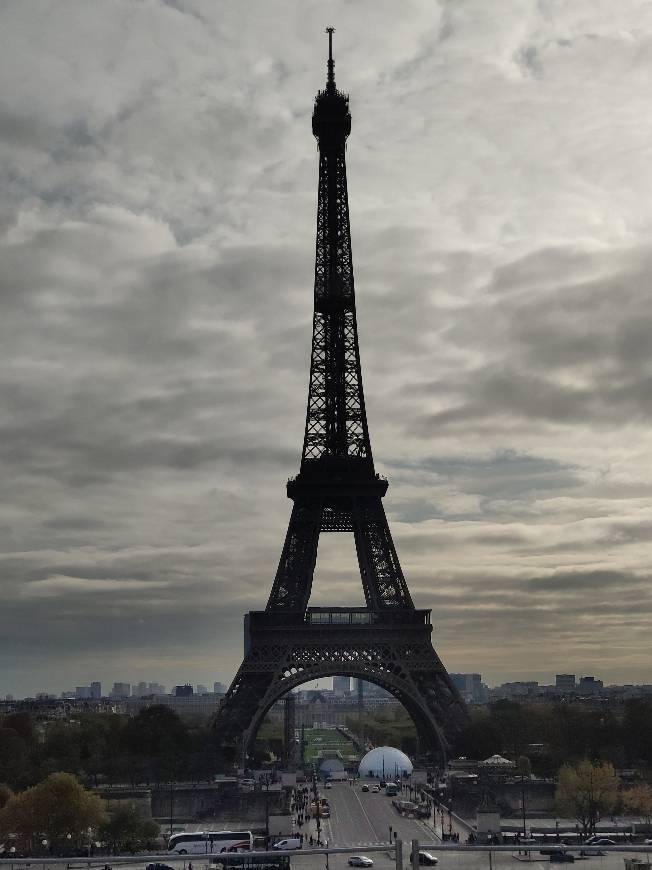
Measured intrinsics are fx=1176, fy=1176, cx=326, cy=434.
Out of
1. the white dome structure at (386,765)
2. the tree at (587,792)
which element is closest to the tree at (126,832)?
the tree at (587,792)

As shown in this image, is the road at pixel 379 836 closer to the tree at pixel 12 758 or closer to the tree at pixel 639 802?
the tree at pixel 639 802

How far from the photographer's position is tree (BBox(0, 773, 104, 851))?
74.0 metres

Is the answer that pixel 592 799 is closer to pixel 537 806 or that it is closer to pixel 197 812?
pixel 537 806

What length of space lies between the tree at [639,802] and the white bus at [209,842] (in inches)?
1210

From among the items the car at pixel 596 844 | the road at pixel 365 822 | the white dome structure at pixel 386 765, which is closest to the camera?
the car at pixel 596 844

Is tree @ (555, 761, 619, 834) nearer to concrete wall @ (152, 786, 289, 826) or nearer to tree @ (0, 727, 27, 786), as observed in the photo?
concrete wall @ (152, 786, 289, 826)

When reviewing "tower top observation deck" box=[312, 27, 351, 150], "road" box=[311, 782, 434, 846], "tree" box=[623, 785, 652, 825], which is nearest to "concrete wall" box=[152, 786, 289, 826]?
"road" box=[311, 782, 434, 846]

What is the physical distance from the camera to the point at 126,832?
239ft

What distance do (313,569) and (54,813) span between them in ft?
112

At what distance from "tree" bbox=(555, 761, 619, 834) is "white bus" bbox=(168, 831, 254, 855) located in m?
24.7

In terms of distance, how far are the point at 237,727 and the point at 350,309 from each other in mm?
36924

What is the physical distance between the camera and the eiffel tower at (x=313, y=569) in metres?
97.9

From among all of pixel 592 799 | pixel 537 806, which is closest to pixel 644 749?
pixel 537 806

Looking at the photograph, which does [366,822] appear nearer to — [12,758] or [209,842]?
[209,842]
